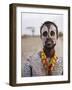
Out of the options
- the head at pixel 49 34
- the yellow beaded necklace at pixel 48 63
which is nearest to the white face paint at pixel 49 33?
the head at pixel 49 34

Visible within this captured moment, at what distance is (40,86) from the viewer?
70.1 inches

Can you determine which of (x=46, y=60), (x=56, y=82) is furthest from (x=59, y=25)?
(x=56, y=82)

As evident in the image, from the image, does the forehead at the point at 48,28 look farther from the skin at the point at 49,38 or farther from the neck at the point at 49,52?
the neck at the point at 49,52

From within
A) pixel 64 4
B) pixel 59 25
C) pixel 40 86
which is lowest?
pixel 40 86

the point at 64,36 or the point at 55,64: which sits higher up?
the point at 64,36

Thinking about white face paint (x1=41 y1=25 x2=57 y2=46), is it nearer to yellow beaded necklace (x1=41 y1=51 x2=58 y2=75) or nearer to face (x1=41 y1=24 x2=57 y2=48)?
face (x1=41 y1=24 x2=57 y2=48)

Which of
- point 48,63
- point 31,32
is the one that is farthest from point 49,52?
point 31,32

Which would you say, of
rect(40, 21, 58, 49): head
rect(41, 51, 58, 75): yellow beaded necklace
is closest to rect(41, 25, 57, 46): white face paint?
rect(40, 21, 58, 49): head

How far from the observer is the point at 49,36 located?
1790 mm

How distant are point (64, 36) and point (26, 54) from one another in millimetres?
317

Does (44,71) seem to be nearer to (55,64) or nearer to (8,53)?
(55,64)

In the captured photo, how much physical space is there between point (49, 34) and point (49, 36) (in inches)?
0.6

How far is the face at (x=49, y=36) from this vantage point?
1.78 metres

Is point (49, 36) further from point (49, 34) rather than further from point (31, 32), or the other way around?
point (31, 32)
